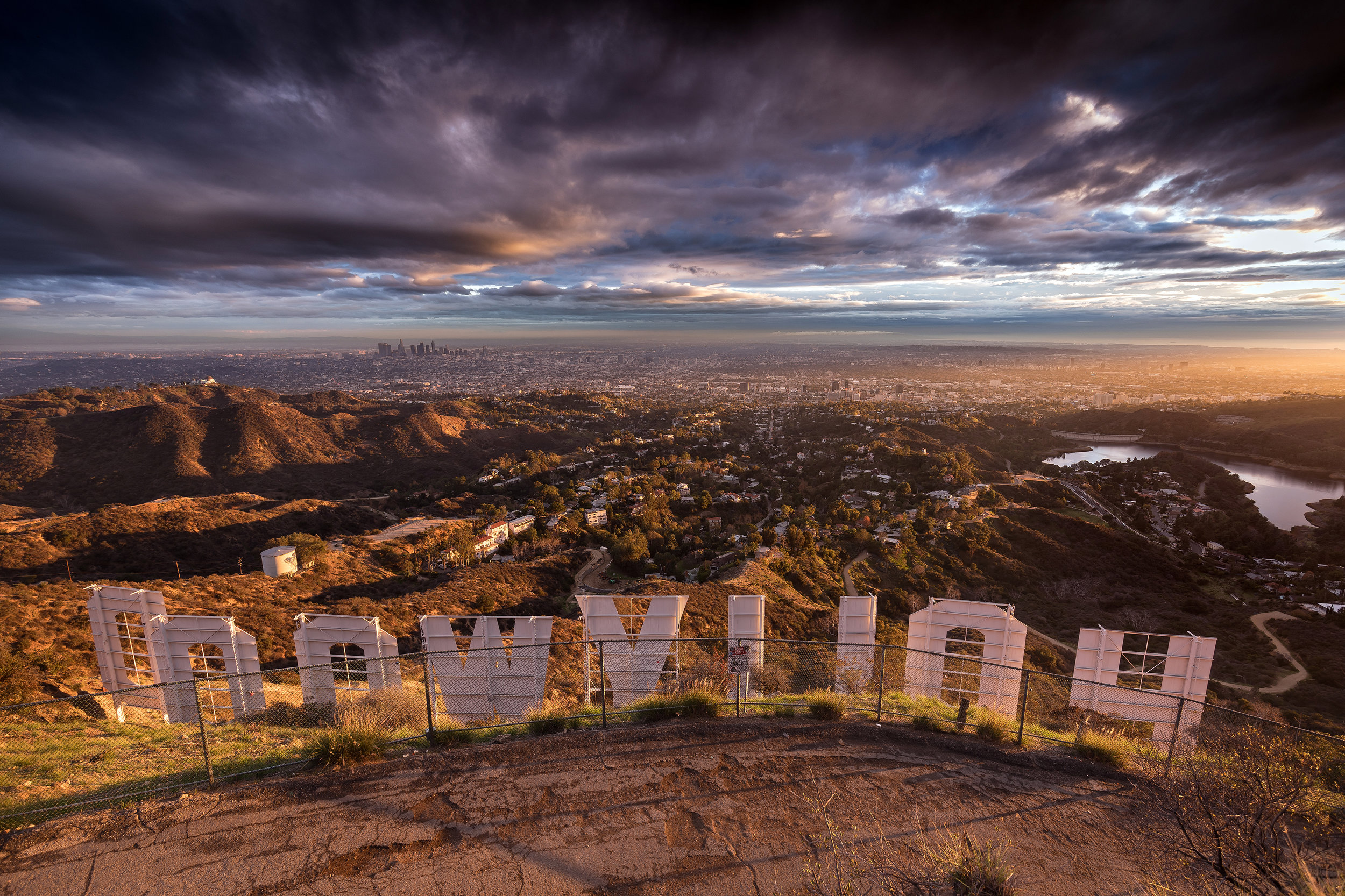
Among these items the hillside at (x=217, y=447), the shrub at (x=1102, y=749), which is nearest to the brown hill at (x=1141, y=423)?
the hillside at (x=217, y=447)

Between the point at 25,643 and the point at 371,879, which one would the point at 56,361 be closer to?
the point at 25,643

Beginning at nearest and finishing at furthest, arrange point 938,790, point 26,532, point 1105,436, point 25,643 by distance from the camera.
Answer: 1. point 938,790
2. point 25,643
3. point 26,532
4. point 1105,436

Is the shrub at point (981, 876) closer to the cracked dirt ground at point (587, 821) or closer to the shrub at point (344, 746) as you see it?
the cracked dirt ground at point (587, 821)

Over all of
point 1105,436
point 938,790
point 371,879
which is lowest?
point 1105,436

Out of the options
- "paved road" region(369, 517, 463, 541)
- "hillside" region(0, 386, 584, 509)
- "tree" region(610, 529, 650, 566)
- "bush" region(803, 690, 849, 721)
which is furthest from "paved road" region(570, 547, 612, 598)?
"hillside" region(0, 386, 584, 509)

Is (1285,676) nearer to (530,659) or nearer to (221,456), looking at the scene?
(530,659)

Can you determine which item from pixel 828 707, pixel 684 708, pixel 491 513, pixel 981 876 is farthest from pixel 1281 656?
pixel 491 513

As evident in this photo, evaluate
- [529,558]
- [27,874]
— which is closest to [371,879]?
[27,874]
